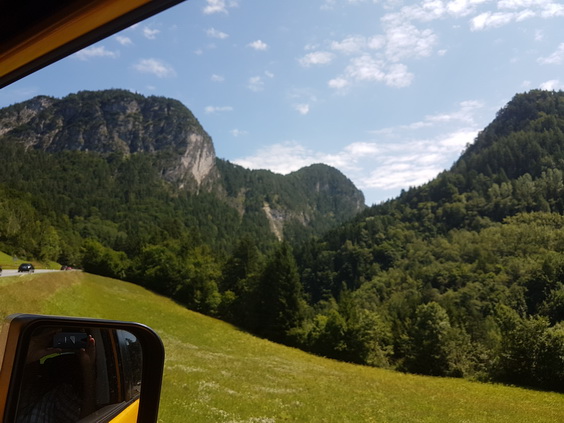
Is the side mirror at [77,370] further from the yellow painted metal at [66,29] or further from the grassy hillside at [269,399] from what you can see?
the grassy hillside at [269,399]

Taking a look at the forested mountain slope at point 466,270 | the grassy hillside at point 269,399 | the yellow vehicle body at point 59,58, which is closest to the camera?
the yellow vehicle body at point 59,58

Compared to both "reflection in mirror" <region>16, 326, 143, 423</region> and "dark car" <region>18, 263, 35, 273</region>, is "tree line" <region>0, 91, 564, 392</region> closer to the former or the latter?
"dark car" <region>18, 263, 35, 273</region>

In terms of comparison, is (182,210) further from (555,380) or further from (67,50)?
(67,50)

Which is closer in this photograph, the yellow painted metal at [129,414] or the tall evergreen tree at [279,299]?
the yellow painted metal at [129,414]

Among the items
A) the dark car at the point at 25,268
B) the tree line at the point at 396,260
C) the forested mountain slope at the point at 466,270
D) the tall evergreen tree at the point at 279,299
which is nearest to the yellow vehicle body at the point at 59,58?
the tree line at the point at 396,260

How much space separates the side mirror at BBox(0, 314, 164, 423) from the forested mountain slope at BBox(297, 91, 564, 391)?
114 feet

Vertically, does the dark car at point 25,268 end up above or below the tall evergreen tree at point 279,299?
above

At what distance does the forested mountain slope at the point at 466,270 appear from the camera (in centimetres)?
3806

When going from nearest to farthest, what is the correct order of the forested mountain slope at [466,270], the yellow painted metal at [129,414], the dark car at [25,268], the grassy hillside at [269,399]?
1. the yellow painted metal at [129,414]
2. the grassy hillside at [269,399]
3. the dark car at [25,268]
4. the forested mountain slope at [466,270]

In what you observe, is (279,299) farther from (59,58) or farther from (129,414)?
(129,414)

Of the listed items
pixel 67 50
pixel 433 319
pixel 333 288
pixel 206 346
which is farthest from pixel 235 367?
pixel 333 288

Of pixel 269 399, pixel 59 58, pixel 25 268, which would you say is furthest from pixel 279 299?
pixel 59 58

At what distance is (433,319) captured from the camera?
134 ft

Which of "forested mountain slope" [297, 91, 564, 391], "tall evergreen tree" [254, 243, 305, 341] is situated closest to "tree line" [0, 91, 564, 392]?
"tall evergreen tree" [254, 243, 305, 341]
